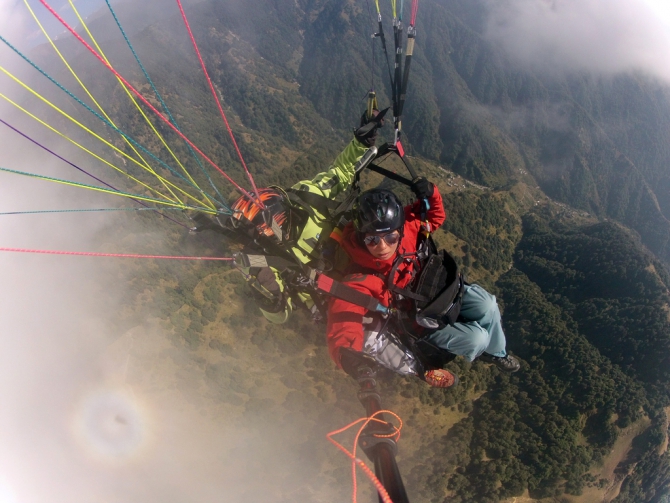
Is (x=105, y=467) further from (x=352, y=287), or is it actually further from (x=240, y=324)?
(x=352, y=287)

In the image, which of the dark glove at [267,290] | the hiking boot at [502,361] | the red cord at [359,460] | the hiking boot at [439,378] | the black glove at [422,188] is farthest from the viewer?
the hiking boot at [502,361]

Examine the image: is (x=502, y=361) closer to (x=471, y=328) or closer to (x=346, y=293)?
(x=471, y=328)

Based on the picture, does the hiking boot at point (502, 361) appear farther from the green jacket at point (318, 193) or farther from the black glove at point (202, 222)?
the black glove at point (202, 222)

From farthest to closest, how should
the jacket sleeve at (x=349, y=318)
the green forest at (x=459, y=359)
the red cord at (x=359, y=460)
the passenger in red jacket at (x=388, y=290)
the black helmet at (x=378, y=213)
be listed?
the green forest at (x=459, y=359)
the black helmet at (x=378, y=213)
the passenger in red jacket at (x=388, y=290)
the jacket sleeve at (x=349, y=318)
the red cord at (x=359, y=460)

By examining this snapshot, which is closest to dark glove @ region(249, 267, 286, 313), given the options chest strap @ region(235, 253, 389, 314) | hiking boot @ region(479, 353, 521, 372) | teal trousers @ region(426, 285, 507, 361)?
chest strap @ region(235, 253, 389, 314)

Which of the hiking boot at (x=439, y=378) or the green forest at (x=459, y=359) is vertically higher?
the hiking boot at (x=439, y=378)

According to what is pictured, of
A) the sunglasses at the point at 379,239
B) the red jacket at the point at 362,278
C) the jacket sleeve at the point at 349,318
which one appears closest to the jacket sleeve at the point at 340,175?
the red jacket at the point at 362,278

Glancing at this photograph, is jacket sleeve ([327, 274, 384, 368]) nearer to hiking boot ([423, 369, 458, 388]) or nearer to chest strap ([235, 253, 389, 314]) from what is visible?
chest strap ([235, 253, 389, 314])

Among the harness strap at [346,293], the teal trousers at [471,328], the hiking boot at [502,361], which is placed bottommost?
the hiking boot at [502,361]
